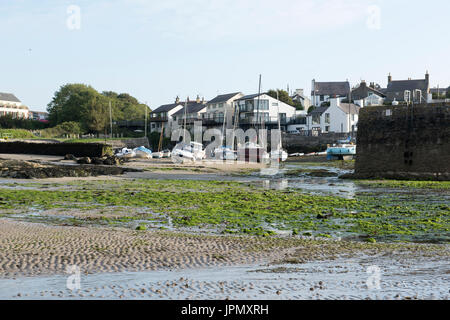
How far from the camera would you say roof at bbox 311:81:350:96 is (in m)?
103

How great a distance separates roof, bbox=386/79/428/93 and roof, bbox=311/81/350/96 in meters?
9.71

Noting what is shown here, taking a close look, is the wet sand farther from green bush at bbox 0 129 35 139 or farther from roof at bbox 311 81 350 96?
roof at bbox 311 81 350 96

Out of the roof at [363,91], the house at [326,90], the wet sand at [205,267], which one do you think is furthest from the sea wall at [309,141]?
the wet sand at [205,267]

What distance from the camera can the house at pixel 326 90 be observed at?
103m

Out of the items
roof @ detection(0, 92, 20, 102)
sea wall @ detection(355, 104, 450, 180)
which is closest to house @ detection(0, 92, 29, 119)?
roof @ detection(0, 92, 20, 102)

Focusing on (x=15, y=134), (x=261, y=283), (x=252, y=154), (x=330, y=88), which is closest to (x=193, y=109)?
(x=330, y=88)

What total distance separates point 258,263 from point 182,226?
5107 millimetres

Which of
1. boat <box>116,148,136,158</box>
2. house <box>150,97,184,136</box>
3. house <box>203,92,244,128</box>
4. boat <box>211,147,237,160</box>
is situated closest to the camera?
boat <box>211,147,237,160</box>

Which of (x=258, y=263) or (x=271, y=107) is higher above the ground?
(x=271, y=107)

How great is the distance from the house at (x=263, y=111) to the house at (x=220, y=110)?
2.03m

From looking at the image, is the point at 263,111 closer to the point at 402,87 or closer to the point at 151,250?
the point at 402,87
